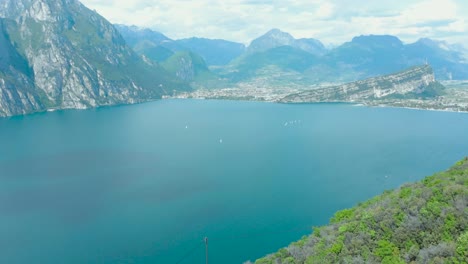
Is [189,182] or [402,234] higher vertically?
[402,234]

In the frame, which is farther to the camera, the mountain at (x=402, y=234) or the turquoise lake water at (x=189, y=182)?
the turquoise lake water at (x=189, y=182)

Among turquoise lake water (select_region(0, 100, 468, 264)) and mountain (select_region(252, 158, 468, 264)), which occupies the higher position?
mountain (select_region(252, 158, 468, 264))

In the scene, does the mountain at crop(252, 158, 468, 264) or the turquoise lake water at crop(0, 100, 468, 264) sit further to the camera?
the turquoise lake water at crop(0, 100, 468, 264)

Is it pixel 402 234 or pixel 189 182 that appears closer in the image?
pixel 402 234

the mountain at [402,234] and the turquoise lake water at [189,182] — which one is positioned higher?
the mountain at [402,234]

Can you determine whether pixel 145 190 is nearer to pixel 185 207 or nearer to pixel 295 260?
pixel 185 207

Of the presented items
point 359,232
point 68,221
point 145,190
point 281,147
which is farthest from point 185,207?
point 281,147
